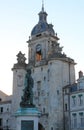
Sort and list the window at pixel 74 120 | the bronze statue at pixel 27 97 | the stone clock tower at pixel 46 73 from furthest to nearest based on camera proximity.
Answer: the stone clock tower at pixel 46 73, the window at pixel 74 120, the bronze statue at pixel 27 97

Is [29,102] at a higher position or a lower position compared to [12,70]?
lower

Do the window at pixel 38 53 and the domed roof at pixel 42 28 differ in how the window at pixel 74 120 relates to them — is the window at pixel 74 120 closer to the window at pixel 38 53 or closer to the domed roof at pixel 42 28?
the window at pixel 38 53

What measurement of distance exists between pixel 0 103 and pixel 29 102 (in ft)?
157

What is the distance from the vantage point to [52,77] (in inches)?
2432

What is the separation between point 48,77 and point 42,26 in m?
12.0

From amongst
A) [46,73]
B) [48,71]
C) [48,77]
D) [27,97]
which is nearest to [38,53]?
[46,73]

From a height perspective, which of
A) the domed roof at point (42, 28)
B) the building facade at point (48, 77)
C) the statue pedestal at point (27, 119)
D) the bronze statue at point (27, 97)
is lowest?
the statue pedestal at point (27, 119)

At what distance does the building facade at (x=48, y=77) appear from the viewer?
60.1m

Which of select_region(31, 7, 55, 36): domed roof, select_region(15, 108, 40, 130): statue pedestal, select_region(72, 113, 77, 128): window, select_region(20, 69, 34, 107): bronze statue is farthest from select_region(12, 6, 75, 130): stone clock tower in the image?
select_region(15, 108, 40, 130): statue pedestal

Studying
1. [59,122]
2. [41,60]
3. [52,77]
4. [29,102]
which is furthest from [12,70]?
[29,102]

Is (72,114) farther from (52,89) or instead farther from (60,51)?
(60,51)

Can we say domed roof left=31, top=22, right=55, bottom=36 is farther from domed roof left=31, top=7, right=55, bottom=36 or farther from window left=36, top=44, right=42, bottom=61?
window left=36, top=44, right=42, bottom=61

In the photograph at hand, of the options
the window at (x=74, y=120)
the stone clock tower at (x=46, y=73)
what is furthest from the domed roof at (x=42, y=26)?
the window at (x=74, y=120)

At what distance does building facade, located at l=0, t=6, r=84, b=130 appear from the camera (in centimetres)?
6012
